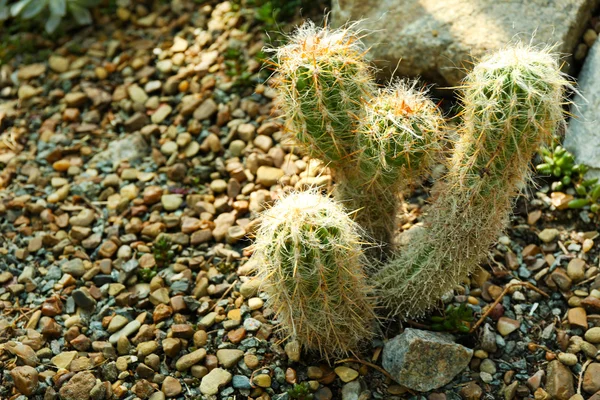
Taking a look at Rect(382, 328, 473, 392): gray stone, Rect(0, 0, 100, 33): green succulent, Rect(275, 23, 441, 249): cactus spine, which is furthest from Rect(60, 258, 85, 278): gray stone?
Rect(0, 0, 100, 33): green succulent

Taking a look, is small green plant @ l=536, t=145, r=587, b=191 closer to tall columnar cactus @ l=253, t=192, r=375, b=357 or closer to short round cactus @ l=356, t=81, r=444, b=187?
short round cactus @ l=356, t=81, r=444, b=187

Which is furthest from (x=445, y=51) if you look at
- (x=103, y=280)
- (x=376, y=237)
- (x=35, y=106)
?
(x=35, y=106)

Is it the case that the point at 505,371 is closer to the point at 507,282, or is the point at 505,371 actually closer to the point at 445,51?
the point at 507,282

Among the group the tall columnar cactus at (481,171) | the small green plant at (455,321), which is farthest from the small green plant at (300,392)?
the small green plant at (455,321)

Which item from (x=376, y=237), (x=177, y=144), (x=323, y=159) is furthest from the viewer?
(x=177, y=144)

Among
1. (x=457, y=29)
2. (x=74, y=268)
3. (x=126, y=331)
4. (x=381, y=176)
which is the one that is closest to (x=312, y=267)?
(x=381, y=176)

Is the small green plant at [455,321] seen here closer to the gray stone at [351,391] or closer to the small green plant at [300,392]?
the gray stone at [351,391]

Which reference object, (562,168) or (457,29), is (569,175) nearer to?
(562,168)
